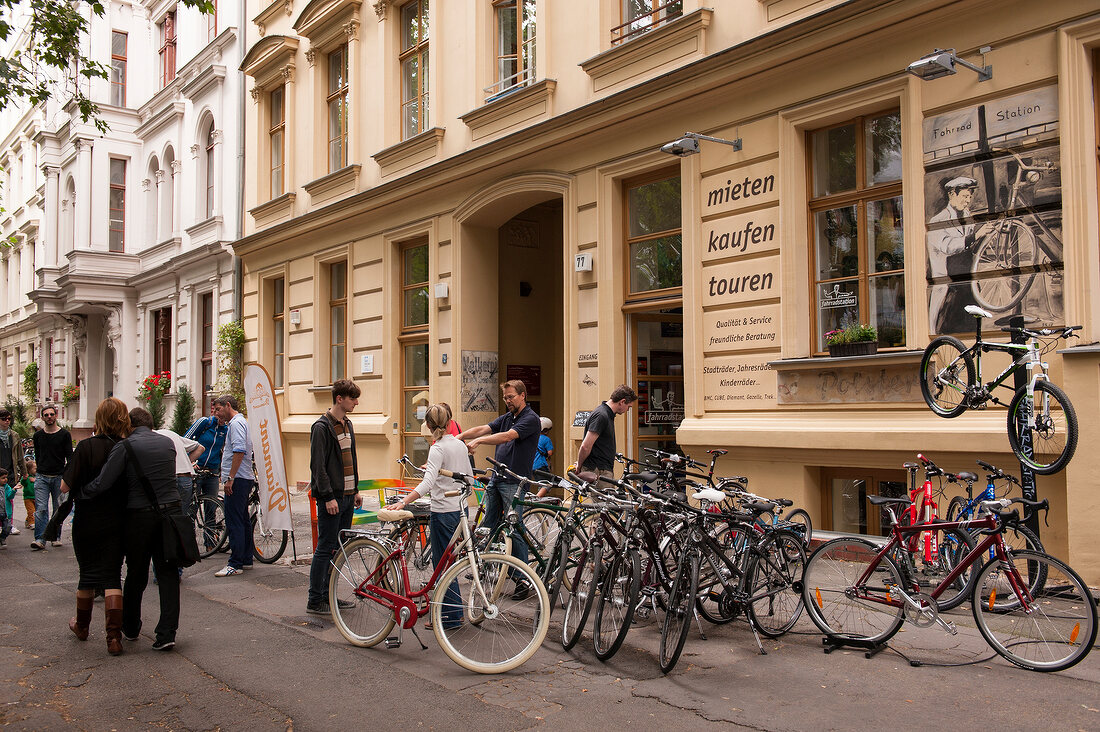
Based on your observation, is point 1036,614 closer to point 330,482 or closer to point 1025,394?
Result: point 1025,394

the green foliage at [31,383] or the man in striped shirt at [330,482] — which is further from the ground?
the green foliage at [31,383]

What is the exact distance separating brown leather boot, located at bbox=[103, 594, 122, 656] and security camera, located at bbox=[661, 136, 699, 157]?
683 cm

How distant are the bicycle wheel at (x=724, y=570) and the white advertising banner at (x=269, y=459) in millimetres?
4741

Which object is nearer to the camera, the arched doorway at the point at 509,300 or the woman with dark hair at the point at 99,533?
the woman with dark hair at the point at 99,533

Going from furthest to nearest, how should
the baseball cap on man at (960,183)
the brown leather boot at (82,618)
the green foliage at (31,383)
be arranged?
1. the green foliage at (31,383)
2. the baseball cap on man at (960,183)
3. the brown leather boot at (82,618)

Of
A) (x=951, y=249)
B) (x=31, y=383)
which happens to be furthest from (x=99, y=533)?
(x=31, y=383)

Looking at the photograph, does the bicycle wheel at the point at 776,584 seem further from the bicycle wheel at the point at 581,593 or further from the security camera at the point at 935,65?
the security camera at the point at 935,65

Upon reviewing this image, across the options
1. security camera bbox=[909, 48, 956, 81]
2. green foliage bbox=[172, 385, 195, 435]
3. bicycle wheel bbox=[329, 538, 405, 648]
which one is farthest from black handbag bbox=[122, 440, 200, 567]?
green foliage bbox=[172, 385, 195, 435]

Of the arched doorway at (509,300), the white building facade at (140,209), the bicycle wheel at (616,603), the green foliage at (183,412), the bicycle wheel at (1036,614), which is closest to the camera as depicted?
the bicycle wheel at (1036,614)

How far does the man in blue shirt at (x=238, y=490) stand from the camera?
9.75 m

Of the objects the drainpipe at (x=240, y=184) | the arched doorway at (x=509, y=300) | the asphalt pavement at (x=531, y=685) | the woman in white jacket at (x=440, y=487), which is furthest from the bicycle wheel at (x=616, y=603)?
the drainpipe at (x=240, y=184)

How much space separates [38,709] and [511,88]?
10285 millimetres

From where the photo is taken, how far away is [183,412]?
2195 centimetres

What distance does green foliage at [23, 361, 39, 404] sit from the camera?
36.4m
